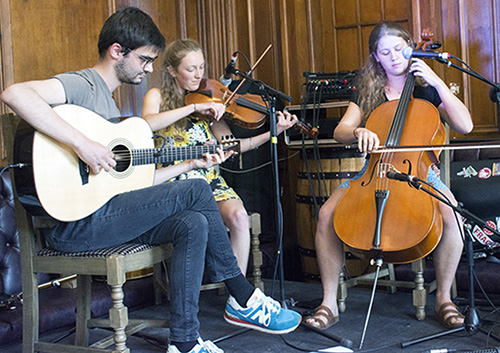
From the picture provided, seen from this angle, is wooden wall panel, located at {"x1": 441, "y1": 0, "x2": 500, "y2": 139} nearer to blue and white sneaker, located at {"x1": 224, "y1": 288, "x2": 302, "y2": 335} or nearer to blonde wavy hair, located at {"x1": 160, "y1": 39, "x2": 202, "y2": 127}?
blonde wavy hair, located at {"x1": 160, "y1": 39, "x2": 202, "y2": 127}

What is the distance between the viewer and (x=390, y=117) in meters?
2.25

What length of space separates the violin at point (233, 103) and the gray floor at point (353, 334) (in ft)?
2.60

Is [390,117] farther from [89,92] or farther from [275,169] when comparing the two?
[89,92]

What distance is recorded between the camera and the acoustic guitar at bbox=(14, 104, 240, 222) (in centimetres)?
175

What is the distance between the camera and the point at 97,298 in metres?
2.57

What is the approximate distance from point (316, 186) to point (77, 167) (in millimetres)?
1466

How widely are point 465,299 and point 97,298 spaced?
5.17 ft

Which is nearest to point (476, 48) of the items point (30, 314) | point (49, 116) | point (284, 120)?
point (284, 120)

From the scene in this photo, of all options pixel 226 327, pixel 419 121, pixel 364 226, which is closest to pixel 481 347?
pixel 364 226

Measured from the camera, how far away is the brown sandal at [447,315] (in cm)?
221

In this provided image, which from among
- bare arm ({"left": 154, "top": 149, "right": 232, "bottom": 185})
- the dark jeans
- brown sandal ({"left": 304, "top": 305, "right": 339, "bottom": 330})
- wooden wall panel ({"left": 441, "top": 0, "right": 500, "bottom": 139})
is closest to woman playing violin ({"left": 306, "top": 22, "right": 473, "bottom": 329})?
brown sandal ({"left": 304, "top": 305, "right": 339, "bottom": 330})

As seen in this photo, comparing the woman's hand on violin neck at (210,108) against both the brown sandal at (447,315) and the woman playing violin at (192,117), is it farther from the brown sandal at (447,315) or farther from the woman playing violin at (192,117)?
the brown sandal at (447,315)

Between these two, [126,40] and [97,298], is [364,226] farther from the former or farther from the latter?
[97,298]

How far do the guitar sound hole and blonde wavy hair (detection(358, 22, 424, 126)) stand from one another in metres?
1.02
